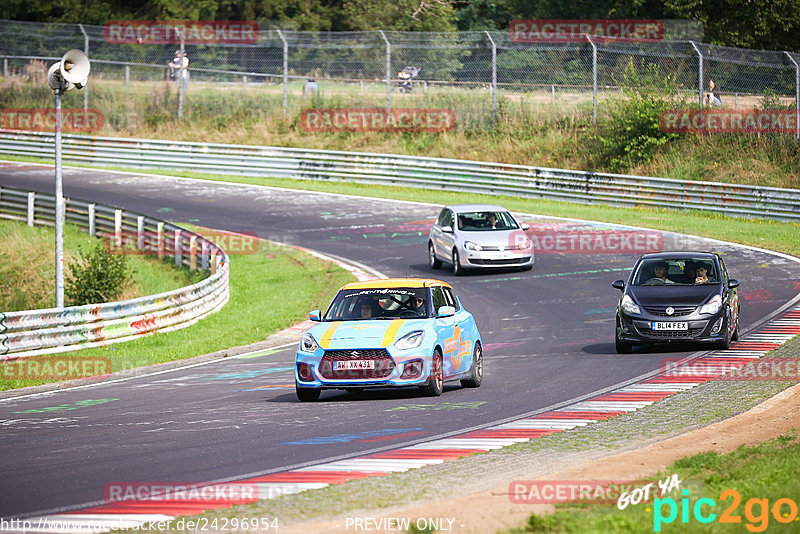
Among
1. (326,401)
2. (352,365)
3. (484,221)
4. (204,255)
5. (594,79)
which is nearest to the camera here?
(352,365)

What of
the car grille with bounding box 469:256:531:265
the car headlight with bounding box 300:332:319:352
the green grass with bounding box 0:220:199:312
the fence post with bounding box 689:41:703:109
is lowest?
the green grass with bounding box 0:220:199:312

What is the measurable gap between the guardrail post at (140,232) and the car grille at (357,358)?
19417mm

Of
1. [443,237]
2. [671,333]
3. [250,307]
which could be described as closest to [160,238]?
[250,307]

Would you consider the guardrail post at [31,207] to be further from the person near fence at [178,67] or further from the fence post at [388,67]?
the fence post at [388,67]

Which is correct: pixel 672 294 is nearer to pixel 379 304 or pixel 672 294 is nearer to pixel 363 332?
pixel 379 304

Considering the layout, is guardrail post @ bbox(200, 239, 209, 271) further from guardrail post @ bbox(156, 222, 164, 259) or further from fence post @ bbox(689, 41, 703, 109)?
fence post @ bbox(689, 41, 703, 109)

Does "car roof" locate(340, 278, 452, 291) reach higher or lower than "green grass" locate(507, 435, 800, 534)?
lower

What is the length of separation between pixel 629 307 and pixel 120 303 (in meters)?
9.25

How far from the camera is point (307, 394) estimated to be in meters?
13.8

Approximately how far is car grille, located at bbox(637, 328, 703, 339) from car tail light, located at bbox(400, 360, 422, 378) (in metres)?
5.10

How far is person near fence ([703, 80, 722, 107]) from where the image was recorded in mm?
39688

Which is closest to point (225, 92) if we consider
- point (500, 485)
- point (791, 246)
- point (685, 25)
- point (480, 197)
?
point (480, 197)

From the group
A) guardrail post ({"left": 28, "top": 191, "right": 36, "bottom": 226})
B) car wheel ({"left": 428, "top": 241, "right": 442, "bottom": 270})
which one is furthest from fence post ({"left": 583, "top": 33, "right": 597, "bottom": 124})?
guardrail post ({"left": 28, "top": 191, "right": 36, "bottom": 226})

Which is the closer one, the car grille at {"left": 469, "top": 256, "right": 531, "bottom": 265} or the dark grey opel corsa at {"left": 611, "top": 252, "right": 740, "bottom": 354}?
the dark grey opel corsa at {"left": 611, "top": 252, "right": 740, "bottom": 354}
